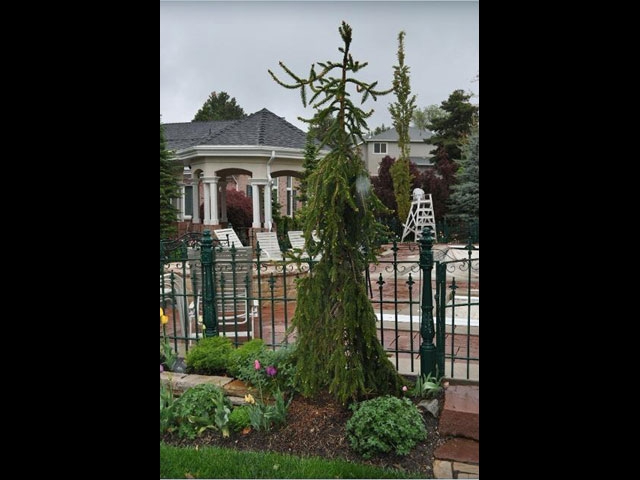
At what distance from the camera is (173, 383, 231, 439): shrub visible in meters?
2.55

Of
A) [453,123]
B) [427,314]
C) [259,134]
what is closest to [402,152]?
[259,134]

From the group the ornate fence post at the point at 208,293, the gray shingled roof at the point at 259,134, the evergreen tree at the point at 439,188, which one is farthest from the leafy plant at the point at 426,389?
the evergreen tree at the point at 439,188

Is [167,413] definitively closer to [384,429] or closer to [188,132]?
[384,429]

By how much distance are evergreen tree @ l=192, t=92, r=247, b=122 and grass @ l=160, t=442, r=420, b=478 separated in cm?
2197

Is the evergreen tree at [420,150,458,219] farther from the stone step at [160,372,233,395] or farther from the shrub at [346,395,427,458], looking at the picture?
the shrub at [346,395,427,458]

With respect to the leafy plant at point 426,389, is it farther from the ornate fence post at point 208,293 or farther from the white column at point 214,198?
the white column at point 214,198

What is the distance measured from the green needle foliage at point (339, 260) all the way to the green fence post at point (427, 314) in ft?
1.01

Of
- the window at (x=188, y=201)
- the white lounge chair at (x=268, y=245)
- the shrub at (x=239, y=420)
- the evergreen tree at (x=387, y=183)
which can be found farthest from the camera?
the evergreen tree at (x=387, y=183)

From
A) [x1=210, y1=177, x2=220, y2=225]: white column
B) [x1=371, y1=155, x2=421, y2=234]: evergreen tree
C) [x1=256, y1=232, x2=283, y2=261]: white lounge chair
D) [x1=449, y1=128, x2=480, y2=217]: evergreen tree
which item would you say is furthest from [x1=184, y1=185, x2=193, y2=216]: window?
[x1=449, y1=128, x2=480, y2=217]: evergreen tree

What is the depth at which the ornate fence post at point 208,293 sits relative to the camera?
345cm
